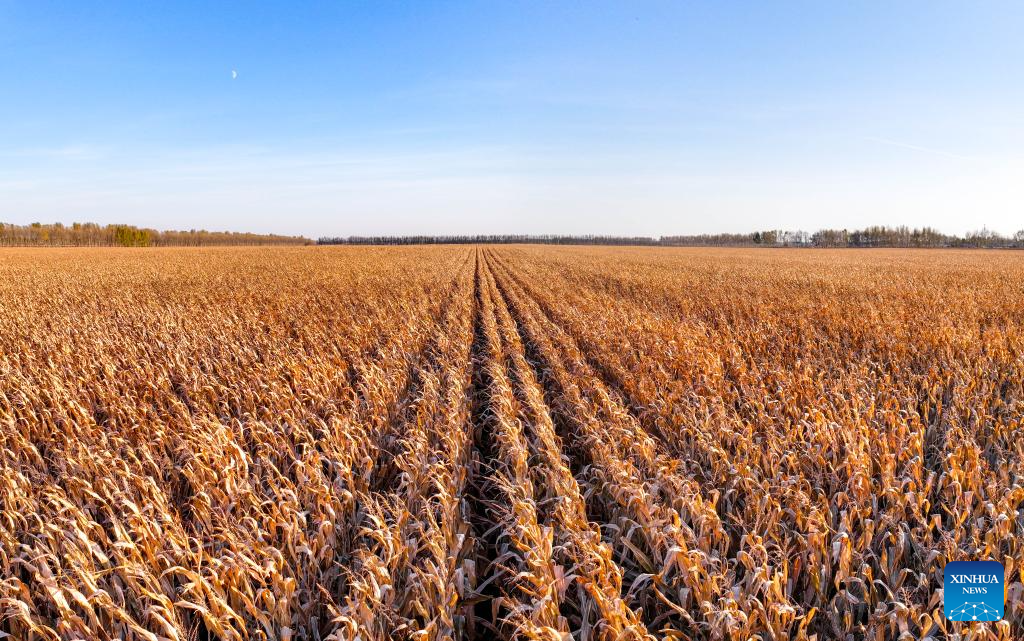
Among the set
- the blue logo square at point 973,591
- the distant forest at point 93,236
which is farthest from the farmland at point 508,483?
the distant forest at point 93,236

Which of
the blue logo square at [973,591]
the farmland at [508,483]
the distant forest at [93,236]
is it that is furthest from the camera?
the distant forest at [93,236]

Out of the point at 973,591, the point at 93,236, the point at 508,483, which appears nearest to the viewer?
the point at 973,591

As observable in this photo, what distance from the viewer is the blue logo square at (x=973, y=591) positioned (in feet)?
9.29

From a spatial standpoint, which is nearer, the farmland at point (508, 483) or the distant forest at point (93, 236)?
the farmland at point (508, 483)

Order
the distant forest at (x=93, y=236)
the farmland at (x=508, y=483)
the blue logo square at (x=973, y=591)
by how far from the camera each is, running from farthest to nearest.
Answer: the distant forest at (x=93, y=236) < the farmland at (x=508, y=483) < the blue logo square at (x=973, y=591)

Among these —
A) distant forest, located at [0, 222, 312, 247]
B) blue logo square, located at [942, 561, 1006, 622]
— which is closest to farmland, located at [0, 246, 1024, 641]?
blue logo square, located at [942, 561, 1006, 622]

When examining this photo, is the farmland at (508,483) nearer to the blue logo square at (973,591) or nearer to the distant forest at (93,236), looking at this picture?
the blue logo square at (973,591)

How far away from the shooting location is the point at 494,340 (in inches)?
422

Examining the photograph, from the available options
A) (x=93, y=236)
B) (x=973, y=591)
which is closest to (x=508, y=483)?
(x=973, y=591)

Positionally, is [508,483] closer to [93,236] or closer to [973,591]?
[973,591]

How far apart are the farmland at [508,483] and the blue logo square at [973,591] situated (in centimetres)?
9

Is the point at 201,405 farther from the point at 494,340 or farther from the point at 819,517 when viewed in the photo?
the point at 819,517

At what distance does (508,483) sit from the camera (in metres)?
4.29

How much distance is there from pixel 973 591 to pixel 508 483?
10.2 feet
